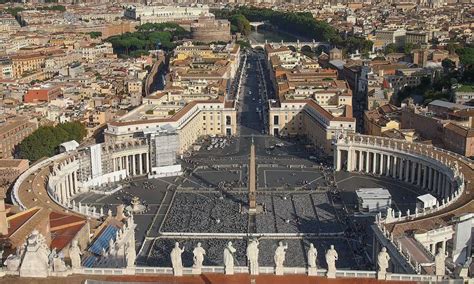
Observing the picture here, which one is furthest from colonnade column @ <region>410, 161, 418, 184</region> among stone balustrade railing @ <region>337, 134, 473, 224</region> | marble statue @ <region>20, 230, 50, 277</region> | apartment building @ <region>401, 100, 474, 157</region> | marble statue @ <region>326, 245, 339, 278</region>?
marble statue @ <region>20, 230, 50, 277</region>

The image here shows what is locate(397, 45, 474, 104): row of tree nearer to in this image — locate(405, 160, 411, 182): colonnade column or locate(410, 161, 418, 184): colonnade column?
locate(405, 160, 411, 182): colonnade column

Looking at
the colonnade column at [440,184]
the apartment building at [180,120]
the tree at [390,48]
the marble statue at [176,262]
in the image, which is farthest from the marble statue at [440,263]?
the tree at [390,48]

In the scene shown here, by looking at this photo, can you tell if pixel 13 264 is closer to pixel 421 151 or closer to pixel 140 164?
pixel 140 164

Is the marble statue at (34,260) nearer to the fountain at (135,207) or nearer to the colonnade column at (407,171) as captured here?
the fountain at (135,207)

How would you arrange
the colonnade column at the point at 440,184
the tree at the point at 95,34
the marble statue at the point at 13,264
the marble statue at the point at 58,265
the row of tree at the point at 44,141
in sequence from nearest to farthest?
1. the marble statue at the point at 13,264
2. the marble statue at the point at 58,265
3. the colonnade column at the point at 440,184
4. the row of tree at the point at 44,141
5. the tree at the point at 95,34

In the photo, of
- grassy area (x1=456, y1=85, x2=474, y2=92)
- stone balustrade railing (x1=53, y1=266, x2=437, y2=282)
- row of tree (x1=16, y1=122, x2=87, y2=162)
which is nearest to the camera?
stone balustrade railing (x1=53, y1=266, x2=437, y2=282)

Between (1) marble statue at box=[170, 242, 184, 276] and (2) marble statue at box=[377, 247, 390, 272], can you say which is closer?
(2) marble statue at box=[377, 247, 390, 272]

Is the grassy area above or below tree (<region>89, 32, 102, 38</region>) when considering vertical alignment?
below

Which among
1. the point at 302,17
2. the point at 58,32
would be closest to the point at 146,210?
the point at 58,32
